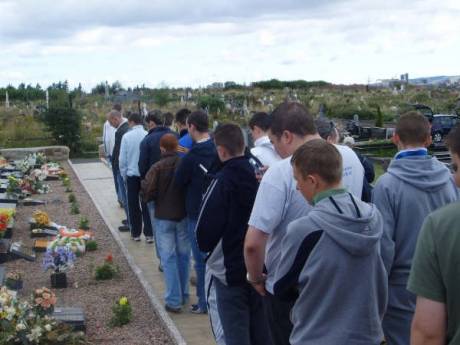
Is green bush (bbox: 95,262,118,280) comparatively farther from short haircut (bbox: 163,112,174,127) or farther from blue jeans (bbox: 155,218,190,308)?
short haircut (bbox: 163,112,174,127)

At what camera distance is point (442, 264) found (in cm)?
219

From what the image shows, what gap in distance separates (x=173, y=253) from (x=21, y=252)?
3.38m

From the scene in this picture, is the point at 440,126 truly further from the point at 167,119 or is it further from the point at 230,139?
the point at 230,139

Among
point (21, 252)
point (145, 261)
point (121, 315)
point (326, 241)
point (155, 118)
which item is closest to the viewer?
point (326, 241)

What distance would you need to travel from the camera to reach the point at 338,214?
2912 millimetres

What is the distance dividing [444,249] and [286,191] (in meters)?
1.47

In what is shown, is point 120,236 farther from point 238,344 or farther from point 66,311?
point 238,344

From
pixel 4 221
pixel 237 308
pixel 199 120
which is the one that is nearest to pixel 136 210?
pixel 4 221

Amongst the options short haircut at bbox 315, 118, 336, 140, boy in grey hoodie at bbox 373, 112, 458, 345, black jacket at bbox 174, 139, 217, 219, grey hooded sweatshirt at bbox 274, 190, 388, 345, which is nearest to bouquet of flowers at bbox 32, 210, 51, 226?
black jacket at bbox 174, 139, 217, 219

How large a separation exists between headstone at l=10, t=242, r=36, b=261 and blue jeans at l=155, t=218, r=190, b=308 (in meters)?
3.03

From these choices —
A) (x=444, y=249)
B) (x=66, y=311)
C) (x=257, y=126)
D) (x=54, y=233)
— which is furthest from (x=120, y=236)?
(x=444, y=249)

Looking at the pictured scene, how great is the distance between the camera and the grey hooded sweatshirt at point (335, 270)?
2.93 m

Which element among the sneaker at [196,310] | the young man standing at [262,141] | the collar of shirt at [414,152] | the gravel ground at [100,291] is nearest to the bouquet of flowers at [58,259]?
the gravel ground at [100,291]

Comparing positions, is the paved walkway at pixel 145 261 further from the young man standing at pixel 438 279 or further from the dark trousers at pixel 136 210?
the young man standing at pixel 438 279
